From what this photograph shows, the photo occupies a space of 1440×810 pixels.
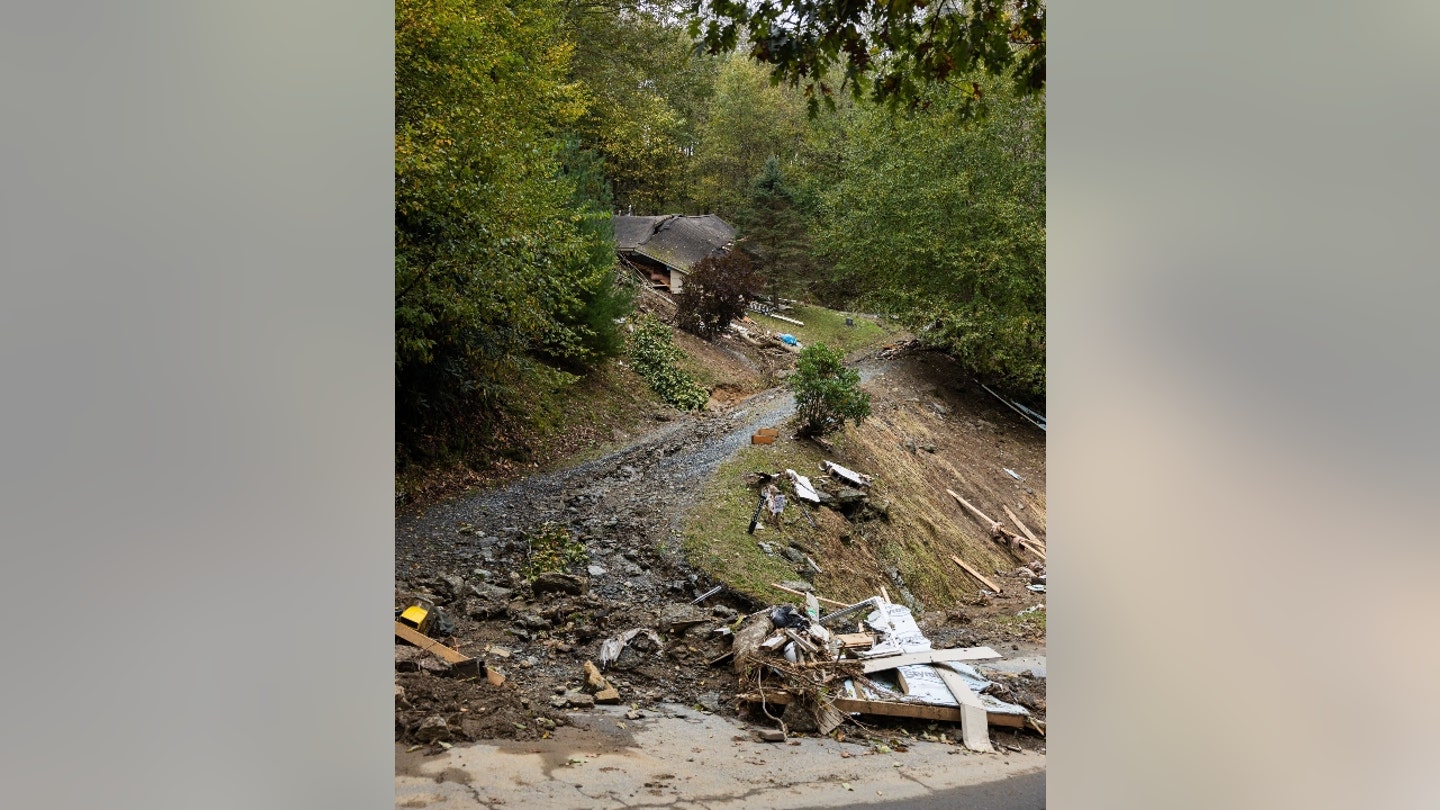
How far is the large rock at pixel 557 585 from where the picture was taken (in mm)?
5684

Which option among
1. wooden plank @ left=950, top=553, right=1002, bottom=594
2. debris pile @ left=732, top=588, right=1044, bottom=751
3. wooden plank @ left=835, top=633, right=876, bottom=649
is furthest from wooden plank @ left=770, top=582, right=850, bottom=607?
wooden plank @ left=950, top=553, right=1002, bottom=594

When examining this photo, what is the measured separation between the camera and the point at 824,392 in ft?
25.0

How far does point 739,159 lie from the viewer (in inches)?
441

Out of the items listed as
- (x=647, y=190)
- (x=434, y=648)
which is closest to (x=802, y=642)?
(x=434, y=648)

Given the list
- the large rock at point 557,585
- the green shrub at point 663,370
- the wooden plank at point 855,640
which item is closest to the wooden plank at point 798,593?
the wooden plank at point 855,640

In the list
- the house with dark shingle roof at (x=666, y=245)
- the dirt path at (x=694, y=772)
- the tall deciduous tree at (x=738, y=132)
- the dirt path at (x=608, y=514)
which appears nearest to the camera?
the dirt path at (x=694, y=772)

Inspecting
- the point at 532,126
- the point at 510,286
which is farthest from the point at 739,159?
the point at 510,286

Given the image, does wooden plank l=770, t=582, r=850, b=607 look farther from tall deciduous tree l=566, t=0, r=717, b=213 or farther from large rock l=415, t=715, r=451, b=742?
tall deciduous tree l=566, t=0, r=717, b=213

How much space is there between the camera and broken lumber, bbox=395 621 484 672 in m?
4.39

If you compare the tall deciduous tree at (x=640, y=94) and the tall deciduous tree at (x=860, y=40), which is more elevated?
the tall deciduous tree at (x=640, y=94)

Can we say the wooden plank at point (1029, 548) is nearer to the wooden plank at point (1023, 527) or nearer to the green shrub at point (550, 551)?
the wooden plank at point (1023, 527)

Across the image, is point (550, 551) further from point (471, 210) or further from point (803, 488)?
point (471, 210)

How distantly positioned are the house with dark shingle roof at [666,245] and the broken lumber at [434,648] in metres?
6.23
